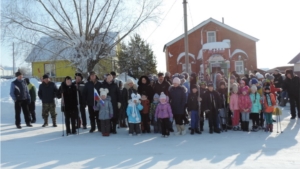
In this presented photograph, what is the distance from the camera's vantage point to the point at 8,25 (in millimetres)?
18984

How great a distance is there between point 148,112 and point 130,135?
2.86ft

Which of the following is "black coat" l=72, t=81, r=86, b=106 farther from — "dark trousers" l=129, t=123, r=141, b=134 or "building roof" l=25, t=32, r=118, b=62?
"building roof" l=25, t=32, r=118, b=62

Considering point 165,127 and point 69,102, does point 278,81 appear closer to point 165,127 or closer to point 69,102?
point 165,127

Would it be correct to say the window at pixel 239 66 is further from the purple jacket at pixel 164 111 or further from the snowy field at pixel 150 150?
the purple jacket at pixel 164 111

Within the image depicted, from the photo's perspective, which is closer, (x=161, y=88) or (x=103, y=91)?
(x=103, y=91)

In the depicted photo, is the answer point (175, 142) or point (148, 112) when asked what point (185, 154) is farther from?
point (148, 112)

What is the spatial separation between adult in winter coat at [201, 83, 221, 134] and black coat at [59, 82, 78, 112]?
3.92 meters

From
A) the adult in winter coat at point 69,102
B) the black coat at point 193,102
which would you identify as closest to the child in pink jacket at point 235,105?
the black coat at point 193,102

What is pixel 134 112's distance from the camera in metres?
9.38

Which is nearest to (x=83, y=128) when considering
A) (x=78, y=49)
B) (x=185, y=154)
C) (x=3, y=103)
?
(x=185, y=154)

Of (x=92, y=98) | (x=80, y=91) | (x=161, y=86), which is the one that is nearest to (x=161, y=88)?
(x=161, y=86)

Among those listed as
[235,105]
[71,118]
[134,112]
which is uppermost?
[235,105]

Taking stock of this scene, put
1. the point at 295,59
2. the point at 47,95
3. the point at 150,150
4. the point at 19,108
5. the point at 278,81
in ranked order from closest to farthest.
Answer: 1. the point at 150,150
2. the point at 19,108
3. the point at 47,95
4. the point at 278,81
5. the point at 295,59

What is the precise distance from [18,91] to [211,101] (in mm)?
6302
